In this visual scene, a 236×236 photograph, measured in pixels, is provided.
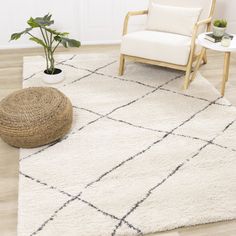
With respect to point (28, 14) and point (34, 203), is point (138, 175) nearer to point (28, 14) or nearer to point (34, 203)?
point (34, 203)

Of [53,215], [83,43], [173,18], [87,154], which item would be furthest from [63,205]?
[83,43]

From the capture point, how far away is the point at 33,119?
2162mm

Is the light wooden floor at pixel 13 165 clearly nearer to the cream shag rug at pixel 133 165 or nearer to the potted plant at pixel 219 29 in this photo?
the cream shag rug at pixel 133 165

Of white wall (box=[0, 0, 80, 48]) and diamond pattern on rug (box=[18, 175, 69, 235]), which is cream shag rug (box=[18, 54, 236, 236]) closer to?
diamond pattern on rug (box=[18, 175, 69, 235])

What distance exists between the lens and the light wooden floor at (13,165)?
5.65ft

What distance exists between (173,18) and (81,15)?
4.49ft

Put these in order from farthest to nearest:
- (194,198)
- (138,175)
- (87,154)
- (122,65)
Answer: (122,65) < (87,154) < (138,175) < (194,198)

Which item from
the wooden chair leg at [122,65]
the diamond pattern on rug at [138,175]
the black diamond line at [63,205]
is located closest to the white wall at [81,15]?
the wooden chair leg at [122,65]

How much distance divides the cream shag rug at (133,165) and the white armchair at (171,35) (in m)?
0.25

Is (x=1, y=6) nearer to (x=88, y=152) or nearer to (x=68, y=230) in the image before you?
(x=88, y=152)

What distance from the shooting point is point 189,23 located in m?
3.24

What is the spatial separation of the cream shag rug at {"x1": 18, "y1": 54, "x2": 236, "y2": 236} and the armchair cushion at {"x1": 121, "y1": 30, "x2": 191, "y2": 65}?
27 cm

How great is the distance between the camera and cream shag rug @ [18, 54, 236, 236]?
1.77 metres

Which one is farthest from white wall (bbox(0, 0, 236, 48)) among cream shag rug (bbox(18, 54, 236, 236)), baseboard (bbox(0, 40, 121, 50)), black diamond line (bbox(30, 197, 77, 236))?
black diamond line (bbox(30, 197, 77, 236))
